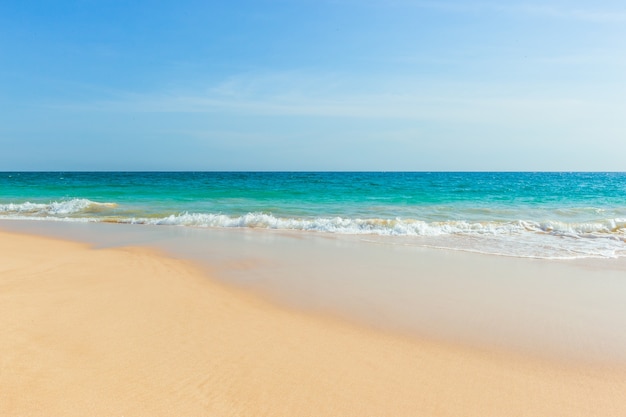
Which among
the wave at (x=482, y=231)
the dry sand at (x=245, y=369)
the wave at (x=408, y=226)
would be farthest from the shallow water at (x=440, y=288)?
the wave at (x=408, y=226)

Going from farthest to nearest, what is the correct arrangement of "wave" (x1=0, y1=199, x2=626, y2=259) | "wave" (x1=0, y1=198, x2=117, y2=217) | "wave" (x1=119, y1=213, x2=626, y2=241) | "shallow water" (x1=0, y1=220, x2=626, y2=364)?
"wave" (x1=0, y1=198, x2=117, y2=217), "wave" (x1=119, y1=213, x2=626, y2=241), "wave" (x1=0, y1=199, x2=626, y2=259), "shallow water" (x1=0, y1=220, x2=626, y2=364)

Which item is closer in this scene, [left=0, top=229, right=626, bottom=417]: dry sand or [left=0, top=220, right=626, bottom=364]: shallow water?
[left=0, top=229, right=626, bottom=417]: dry sand

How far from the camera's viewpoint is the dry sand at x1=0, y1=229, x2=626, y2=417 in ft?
9.30

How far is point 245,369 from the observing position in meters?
3.31

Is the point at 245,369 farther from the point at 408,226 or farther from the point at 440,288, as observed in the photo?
the point at 408,226

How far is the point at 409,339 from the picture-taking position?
4113 mm

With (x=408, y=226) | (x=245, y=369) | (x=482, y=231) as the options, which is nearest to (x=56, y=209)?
(x=408, y=226)

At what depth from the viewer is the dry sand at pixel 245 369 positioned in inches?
112

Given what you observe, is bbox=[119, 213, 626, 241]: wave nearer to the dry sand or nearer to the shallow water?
the shallow water

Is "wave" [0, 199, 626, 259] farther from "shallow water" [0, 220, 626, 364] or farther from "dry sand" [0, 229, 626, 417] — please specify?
"dry sand" [0, 229, 626, 417]

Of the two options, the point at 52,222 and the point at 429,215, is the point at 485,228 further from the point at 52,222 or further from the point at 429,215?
the point at 52,222

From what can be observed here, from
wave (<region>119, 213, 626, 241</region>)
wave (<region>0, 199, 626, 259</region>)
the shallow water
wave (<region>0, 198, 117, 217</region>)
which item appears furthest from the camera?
A: wave (<region>0, 198, 117, 217</region>)

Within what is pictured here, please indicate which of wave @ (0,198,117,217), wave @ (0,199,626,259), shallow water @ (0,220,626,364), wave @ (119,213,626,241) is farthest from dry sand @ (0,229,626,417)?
wave @ (0,198,117,217)

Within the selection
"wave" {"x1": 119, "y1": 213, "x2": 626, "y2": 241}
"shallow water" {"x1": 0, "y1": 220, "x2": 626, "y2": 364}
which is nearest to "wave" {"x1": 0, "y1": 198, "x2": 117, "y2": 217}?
"wave" {"x1": 119, "y1": 213, "x2": 626, "y2": 241}
